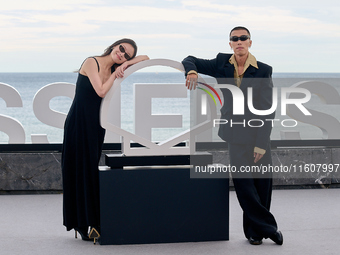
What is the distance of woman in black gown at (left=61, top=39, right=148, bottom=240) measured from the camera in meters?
4.70

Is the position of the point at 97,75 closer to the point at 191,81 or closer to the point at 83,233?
the point at 191,81

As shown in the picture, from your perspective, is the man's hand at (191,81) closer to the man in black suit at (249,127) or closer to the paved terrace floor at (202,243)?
the man in black suit at (249,127)

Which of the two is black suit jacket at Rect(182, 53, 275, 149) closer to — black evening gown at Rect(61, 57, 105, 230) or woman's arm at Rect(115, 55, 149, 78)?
woman's arm at Rect(115, 55, 149, 78)

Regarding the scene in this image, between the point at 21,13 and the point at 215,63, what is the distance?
3892cm

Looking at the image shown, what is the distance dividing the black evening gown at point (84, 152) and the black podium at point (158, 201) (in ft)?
0.50

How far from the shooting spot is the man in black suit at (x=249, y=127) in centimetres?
459

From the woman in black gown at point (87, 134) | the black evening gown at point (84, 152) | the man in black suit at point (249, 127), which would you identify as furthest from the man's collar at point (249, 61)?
the black evening gown at point (84, 152)

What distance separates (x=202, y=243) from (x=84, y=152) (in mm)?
1193

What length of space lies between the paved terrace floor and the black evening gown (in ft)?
1.00

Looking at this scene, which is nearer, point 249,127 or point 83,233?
point 249,127

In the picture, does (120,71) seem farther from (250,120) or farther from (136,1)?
(136,1)

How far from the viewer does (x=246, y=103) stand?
465 centimetres

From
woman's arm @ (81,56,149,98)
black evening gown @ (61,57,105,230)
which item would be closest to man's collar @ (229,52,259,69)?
woman's arm @ (81,56,149,98)

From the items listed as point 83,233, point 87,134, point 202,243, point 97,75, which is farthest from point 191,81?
point 83,233
